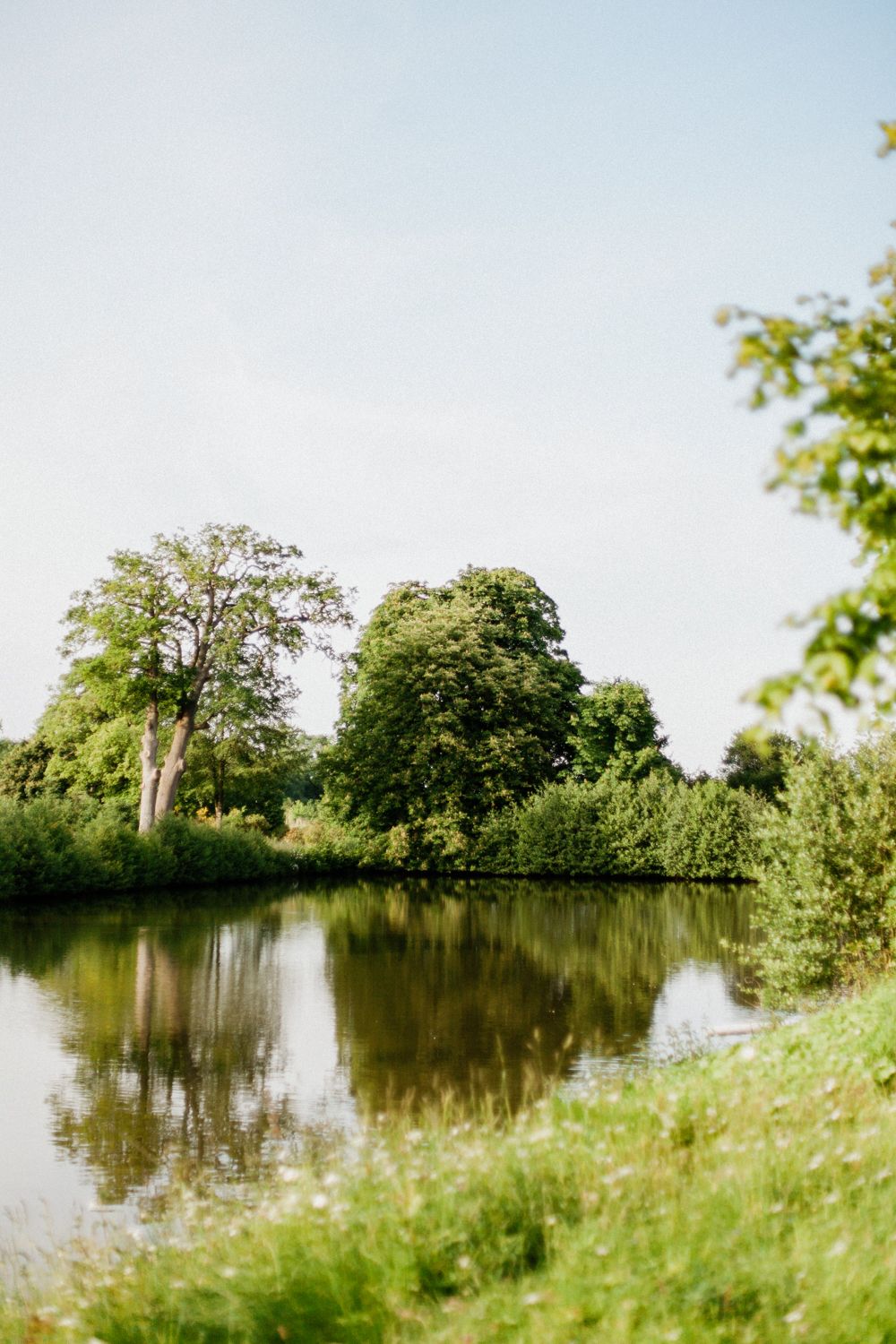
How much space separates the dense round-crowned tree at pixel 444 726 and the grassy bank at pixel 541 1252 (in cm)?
3114

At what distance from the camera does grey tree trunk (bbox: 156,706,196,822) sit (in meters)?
31.1

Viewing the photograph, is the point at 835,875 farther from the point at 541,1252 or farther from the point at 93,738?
the point at 93,738

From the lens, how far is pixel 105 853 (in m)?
26.4

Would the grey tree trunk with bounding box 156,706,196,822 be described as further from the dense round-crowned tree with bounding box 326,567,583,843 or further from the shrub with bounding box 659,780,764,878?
the shrub with bounding box 659,780,764,878

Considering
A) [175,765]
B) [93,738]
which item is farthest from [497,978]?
[93,738]

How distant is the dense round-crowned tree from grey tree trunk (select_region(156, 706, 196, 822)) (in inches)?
289

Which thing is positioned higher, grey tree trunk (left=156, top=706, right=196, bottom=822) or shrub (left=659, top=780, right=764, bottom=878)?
grey tree trunk (left=156, top=706, right=196, bottom=822)

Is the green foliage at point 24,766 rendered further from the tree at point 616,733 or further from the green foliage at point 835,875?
the green foliage at point 835,875

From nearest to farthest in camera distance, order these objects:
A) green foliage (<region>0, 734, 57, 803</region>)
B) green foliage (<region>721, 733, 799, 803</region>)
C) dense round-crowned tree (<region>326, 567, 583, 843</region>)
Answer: dense round-crowned tree (<region>326, 567, 583, 843</region>)
green foliage (<region>721, 733, 799, 803</region>)
green foliage (<region>0, 734, 57, 803</region>)

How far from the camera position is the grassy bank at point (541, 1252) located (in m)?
3.12

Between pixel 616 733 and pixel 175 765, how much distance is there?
54.8ft

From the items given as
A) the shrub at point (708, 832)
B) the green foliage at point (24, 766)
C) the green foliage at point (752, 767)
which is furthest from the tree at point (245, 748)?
the green foliage at point (752, 767)

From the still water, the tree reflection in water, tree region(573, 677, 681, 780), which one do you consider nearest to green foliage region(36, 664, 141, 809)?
the tree reflection in water

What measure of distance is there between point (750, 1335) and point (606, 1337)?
42 cm
